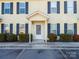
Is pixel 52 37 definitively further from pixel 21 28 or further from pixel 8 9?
pixel 8 9

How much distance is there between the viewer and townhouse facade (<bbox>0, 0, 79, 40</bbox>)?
31141 mm

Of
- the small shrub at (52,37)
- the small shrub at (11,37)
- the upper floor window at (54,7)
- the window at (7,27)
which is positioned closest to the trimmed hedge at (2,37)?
the small shrub at (11,37)

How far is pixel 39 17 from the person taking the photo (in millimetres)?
30766

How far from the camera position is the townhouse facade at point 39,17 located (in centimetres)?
3114

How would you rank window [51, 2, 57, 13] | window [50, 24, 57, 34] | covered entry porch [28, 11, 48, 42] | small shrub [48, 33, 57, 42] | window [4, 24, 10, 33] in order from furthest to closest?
1. window [4, 24, 10, 33]
2. window [51, 2, 57, 13]
3. window [50, 24, 57, 34]
4. covered entry porch [28, 11, 48, 42]
5. small shrub [48, 33, 57, 42]

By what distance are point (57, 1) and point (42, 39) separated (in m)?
6.31

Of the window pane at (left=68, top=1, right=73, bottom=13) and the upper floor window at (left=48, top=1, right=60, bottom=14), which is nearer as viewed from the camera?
the window pane at (left=68, top=1, right=73, bottom=13)

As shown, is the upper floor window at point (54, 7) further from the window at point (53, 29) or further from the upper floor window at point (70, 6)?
the window at point (53, 29)

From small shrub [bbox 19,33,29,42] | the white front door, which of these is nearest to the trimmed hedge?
small shrub [bbox 19,33,29,42]

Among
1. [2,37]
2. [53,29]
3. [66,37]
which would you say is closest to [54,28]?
[53,29]

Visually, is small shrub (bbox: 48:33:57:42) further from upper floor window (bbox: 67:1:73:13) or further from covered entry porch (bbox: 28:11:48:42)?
upper floor window (bbox: 67:1:73:13)

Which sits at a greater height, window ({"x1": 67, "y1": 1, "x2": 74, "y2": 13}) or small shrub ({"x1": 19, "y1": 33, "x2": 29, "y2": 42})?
window ({"x1": 67, "y1": 1, "x2": 74, "y2": 13})

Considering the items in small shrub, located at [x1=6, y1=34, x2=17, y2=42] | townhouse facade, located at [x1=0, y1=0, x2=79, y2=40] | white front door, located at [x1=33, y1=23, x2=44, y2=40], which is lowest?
small shrub, located at [x1=6, y1=34, x2=17, y2=42]

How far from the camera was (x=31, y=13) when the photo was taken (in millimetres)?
31266
